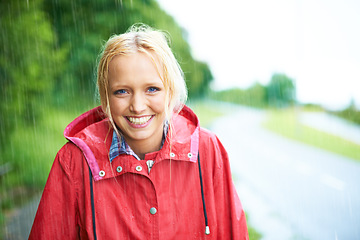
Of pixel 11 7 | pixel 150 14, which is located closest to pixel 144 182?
pixel 11 7

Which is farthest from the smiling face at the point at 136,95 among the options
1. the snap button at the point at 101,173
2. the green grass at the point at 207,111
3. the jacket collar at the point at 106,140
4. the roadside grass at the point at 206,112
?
the green grass at the point at 207,111

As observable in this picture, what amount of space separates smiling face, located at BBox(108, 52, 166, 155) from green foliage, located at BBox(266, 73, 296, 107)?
25721 millimetres

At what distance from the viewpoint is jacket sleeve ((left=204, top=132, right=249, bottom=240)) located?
1.72 metres

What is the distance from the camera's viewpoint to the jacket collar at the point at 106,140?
1627 mm

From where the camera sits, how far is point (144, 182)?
162 centimetres

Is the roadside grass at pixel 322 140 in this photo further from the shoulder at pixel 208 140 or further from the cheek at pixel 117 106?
the cheek at pixel 117 106

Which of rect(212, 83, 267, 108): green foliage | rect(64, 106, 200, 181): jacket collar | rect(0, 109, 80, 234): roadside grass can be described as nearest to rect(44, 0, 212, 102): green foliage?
rect(0, 109, 80, 234): roadside grass

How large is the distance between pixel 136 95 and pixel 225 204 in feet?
2.44

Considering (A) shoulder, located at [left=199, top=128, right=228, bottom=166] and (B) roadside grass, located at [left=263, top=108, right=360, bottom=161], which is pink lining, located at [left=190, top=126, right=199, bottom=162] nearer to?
(A) shoulder, located at [left=199, top=128, right=228, bottom=166]

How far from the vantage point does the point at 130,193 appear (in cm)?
165

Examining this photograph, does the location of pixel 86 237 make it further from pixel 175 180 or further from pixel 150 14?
pixel 150 14

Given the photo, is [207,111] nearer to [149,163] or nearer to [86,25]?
[86,25]

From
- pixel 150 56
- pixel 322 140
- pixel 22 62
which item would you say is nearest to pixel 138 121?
pixel 150 56

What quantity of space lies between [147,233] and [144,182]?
252mm
